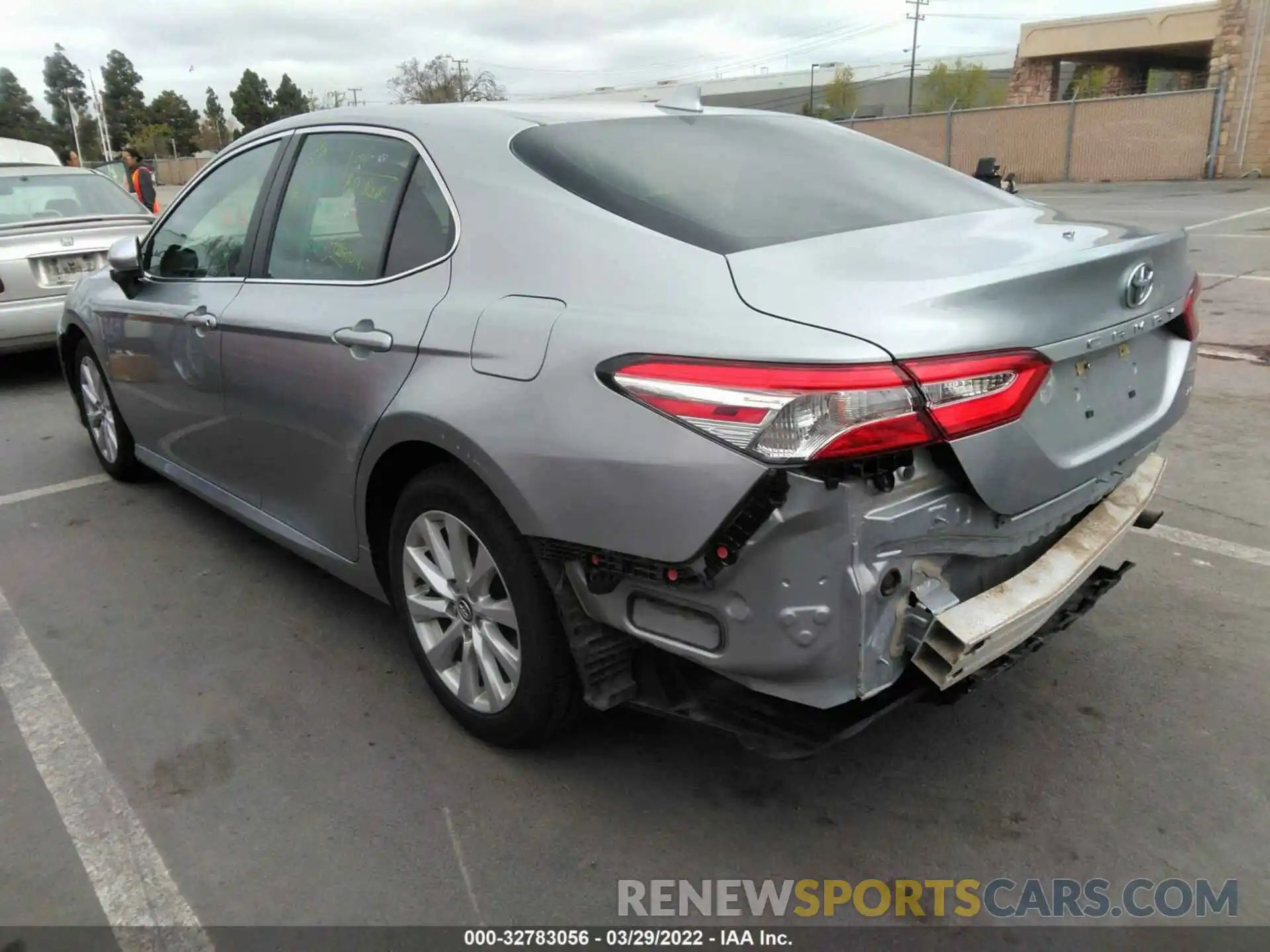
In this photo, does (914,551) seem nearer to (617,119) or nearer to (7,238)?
(617,119)

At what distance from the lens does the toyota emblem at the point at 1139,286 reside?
7.59ft

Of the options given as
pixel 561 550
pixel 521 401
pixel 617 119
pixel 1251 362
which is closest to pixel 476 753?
pixel 561 550

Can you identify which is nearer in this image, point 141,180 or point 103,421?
point 103,421

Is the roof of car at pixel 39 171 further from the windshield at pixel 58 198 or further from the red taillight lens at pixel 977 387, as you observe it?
the red taillight lens at pixel 977 387

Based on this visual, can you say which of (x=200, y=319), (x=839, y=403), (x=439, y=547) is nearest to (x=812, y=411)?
(x=839, y=403)

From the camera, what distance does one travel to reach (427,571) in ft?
9.16

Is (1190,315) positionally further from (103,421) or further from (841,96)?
(841,96)

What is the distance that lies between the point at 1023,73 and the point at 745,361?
44143 millimetres

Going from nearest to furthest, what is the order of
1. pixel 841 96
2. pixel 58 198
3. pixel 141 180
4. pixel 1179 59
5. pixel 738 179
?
pixel 738 179
pixel 58 198
pixel 141 180
pixel 1179 59
pixel 841 96

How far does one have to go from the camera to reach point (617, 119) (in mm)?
2928

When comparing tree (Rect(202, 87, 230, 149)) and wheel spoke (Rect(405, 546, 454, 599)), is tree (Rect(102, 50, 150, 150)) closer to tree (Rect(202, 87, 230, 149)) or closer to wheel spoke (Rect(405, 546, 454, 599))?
tree (Rect(202, 87, 230, 149))

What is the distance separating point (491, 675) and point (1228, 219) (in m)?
17.7

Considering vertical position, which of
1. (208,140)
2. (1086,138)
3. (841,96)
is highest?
(841,96)

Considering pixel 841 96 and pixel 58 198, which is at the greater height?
pixel 841 96
